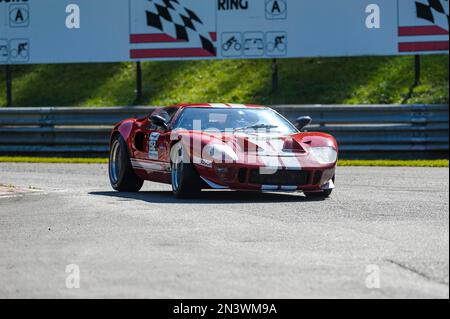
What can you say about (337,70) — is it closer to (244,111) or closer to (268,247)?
(244,111)

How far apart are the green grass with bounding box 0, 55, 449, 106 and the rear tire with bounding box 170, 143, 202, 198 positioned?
456 inches

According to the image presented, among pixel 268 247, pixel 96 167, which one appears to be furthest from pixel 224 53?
pixel 268 247

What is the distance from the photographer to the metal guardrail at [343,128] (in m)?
19.3

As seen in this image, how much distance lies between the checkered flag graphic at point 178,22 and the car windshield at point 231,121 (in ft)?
35.2

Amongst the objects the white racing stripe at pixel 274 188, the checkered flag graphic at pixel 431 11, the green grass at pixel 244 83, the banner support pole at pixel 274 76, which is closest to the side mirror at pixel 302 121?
the white racing stripe at pixel 274 188

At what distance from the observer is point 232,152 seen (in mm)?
11133

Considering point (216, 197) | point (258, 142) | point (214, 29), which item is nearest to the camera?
point (258, 142)

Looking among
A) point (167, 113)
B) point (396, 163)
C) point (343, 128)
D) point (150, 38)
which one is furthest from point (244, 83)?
point (167, 113)

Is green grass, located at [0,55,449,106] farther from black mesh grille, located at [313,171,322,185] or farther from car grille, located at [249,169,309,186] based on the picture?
car grille, located at [249,169,309,186]

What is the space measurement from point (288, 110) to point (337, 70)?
5.05 m

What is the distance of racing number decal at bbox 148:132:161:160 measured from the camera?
1223 centimetres

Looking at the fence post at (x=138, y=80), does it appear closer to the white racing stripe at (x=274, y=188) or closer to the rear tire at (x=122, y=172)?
the rear tire at (x=122, y=172)

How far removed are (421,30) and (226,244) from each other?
15.7m

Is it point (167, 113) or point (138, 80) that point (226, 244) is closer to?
point (167, 113)
